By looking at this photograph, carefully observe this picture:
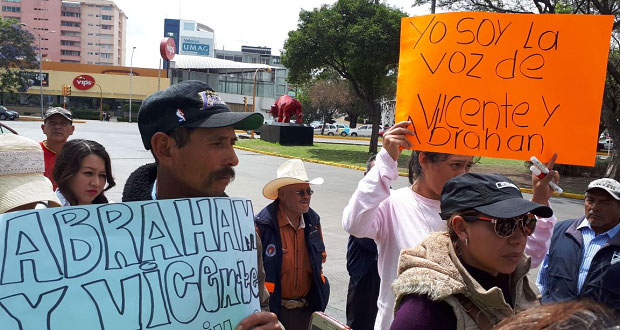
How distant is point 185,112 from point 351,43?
75.4 ft

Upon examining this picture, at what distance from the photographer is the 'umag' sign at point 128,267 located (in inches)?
56.1

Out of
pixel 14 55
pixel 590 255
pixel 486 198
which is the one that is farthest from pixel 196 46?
pixel 486 198

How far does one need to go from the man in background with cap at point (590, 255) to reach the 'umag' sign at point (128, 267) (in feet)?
8.95

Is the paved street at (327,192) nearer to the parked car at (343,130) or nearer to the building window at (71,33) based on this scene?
the parked car at (343,130)

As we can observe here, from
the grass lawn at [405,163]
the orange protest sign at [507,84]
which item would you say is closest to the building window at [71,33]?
the grass lawn at [405,163]

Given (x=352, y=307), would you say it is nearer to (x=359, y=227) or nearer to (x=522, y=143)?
(x=359, y=227)

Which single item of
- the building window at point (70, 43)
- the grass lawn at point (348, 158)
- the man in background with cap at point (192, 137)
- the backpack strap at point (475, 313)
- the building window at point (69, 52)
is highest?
the building window at point (70, 43)

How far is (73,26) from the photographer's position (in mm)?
120625

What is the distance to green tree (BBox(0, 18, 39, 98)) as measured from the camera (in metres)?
59.8

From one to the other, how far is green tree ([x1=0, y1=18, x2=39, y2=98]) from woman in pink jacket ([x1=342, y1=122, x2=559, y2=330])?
218 ft

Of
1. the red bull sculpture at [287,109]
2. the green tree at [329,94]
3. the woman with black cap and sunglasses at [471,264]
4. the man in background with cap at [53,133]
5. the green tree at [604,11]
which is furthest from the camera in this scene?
the green tree at [329,94]

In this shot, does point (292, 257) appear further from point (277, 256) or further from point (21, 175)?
point (21, 175)

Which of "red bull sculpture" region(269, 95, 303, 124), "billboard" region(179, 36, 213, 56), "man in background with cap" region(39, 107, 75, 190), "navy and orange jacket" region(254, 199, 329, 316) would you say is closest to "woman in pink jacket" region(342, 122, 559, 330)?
"navy and orange jacket" region(254, 199, 329, 316)

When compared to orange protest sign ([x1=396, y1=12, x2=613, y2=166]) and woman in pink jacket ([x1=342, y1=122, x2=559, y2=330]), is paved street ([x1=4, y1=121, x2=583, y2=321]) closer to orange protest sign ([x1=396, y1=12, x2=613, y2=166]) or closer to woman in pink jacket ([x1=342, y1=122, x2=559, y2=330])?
woman in pink jacket ([x1=342, y1=122, x2=559, y2=330])
